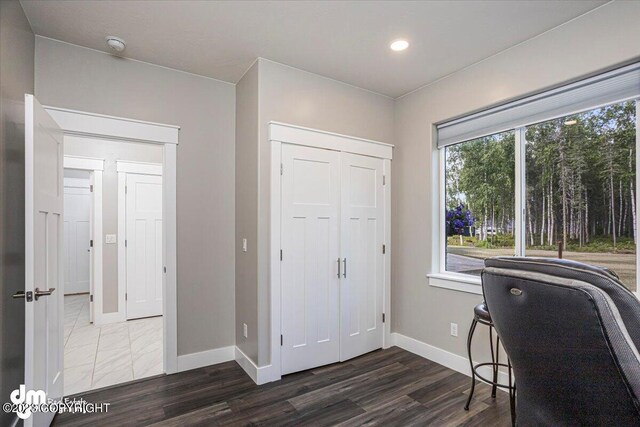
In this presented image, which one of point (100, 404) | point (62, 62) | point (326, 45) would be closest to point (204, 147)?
point (62, 62)

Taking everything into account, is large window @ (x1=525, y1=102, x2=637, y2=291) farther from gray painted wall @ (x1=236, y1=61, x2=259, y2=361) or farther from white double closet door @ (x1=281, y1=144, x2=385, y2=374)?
gray painted wall @ (x1=236, y1=61, x2=259, y2=361)

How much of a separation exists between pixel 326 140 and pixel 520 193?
173 cm

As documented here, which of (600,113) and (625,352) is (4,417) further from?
(600,113)

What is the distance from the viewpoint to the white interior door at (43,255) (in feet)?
5.46

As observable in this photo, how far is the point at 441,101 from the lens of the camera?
309 centimetres

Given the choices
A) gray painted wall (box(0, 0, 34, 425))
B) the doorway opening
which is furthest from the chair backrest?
the doorway opening

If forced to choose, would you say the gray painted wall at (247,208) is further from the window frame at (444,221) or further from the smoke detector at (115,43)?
the window frame at (444,221)

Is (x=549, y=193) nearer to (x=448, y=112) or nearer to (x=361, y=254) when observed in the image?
(x=448, y=112)

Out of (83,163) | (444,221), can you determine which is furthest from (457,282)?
(83,163)

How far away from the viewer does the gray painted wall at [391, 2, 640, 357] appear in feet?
6.77

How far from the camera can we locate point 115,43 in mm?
2453

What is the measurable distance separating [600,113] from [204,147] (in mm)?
3188

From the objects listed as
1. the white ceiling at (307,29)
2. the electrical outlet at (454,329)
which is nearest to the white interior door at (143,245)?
the white ceiling at (307,29)

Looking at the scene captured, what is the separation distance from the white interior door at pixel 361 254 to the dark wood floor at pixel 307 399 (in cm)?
36
